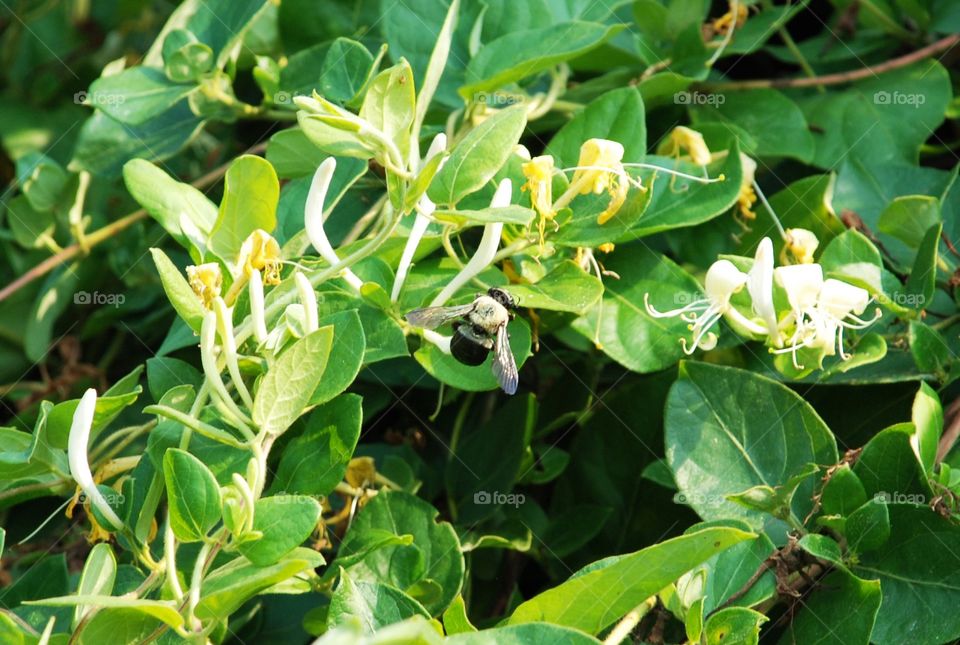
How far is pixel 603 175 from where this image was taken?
0.92 metres

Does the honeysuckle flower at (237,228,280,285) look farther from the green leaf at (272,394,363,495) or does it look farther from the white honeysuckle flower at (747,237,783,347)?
the white honeysuckle flower at (747,237,783,347)

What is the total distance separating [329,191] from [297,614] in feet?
1.40

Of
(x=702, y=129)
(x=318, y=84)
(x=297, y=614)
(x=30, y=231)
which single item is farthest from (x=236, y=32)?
(x=297, y=614)

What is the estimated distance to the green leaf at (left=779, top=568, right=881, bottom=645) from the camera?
31.6 inches

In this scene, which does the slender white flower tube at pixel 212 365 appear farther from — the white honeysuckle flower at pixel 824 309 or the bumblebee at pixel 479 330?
the white honeysuckle flower at pixel 824 309

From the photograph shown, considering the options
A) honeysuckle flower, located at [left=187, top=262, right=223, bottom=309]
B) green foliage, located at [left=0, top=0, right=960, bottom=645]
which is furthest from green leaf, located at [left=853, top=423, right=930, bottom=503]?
honeysuckle flower, located at [left=187, top=262, right=223, bottom=309]

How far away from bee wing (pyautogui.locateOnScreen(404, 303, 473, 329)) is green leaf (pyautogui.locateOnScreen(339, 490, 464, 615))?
19 cm

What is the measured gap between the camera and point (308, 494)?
833 mm

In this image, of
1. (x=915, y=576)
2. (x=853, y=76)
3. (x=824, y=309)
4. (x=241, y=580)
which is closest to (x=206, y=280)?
(x=241, y=580)

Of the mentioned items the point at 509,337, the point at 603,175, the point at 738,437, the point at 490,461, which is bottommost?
the point at 490,461

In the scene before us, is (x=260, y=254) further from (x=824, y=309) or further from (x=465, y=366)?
(x=824, y=309)

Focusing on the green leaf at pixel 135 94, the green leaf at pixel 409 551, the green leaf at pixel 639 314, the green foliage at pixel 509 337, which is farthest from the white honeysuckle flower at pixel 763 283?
the green leaf at pixel 135 94

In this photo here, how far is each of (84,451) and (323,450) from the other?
0.57 ft

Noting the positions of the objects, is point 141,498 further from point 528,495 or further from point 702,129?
point 702,129
